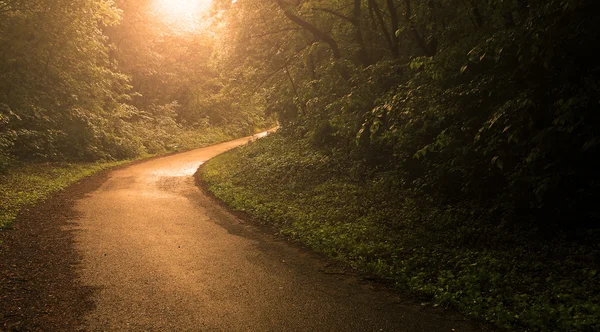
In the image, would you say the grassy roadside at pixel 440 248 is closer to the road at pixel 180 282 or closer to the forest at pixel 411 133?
the forest at pixel 411 133

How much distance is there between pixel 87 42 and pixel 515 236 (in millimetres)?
19749

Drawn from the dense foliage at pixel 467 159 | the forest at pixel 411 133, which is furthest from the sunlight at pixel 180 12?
the dense foliage at pixel 467 159

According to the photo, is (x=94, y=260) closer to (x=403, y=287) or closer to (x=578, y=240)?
(x=403, y=287)

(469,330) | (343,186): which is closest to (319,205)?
(343,186)

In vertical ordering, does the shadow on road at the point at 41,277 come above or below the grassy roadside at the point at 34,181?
below

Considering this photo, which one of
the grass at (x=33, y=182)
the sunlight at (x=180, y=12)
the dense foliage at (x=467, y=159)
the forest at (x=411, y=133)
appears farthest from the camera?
the sunlight at (x=180, y=12)

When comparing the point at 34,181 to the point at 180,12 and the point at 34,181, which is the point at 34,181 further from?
the point at 180,12

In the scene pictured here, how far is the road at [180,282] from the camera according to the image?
4.91 meters

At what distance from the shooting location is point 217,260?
23.4ft

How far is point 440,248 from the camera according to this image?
7.10 meters

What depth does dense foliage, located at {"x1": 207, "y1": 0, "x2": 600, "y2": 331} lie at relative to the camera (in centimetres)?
552

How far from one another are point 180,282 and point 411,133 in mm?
5902

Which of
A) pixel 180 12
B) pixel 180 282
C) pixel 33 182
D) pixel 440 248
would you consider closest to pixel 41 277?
pixel 180 282

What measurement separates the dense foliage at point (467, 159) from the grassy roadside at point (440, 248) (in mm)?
29
